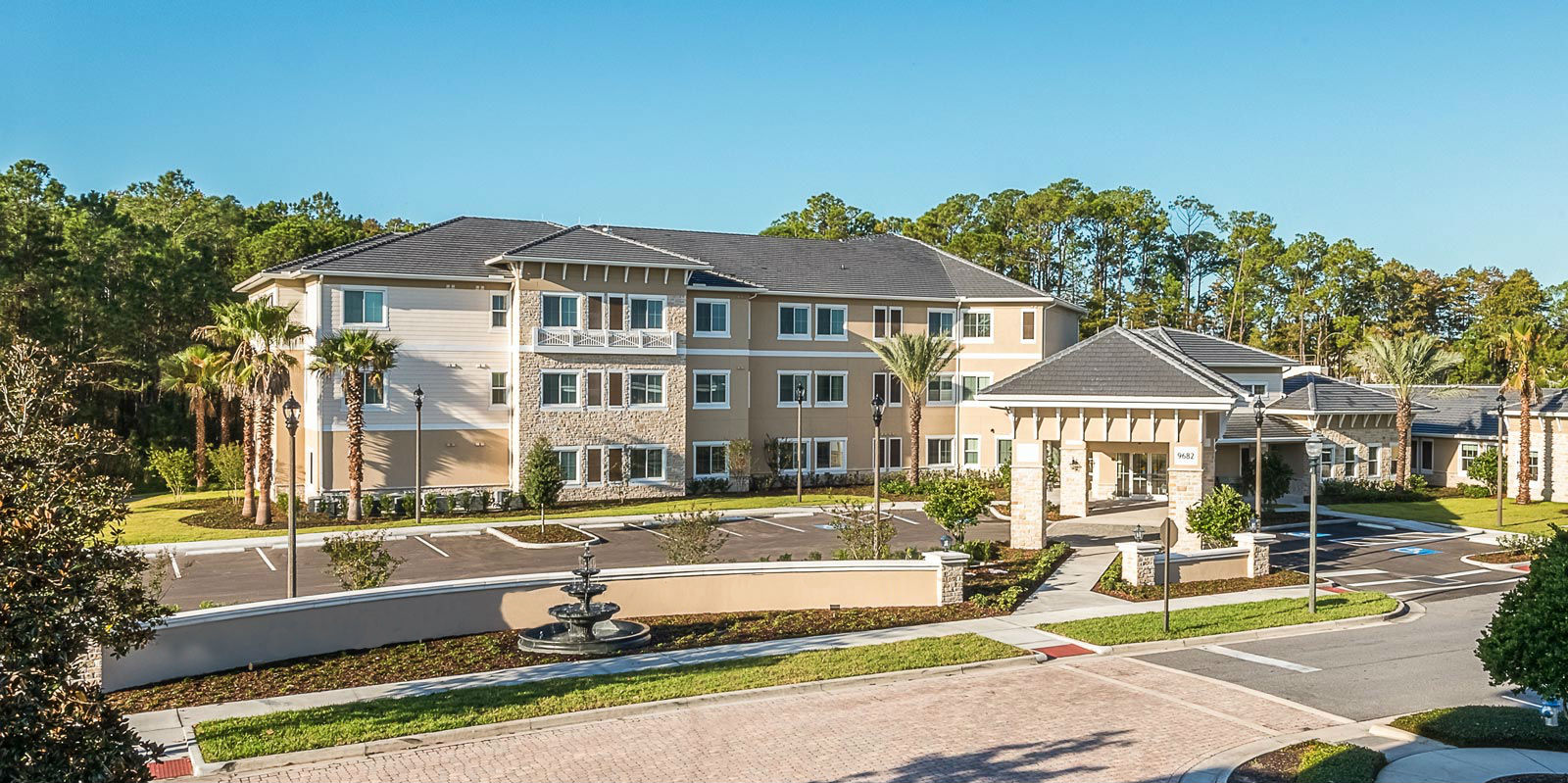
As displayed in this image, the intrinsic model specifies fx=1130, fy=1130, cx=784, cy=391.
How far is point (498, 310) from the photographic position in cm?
4297

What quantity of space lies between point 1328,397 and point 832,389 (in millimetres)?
22036

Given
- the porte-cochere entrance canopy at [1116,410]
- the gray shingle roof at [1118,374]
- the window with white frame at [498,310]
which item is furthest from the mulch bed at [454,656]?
the window with white frame at [498,310]

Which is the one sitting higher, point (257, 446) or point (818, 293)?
point (818, 293)

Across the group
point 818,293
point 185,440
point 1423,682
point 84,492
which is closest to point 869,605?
point 1423,682

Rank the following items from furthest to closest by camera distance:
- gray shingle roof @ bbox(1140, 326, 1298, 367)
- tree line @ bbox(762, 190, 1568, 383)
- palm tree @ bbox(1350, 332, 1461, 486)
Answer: tree line @ bbox(762, 190, 1568, 383) < gray shingle roof @ bbox(1140, 326, 1298, 367) < palm tree @ bbox(1350, 332, 1461, 486)

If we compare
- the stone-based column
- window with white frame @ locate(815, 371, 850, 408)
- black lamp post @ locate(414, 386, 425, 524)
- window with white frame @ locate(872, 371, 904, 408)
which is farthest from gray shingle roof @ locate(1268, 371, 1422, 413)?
black lamp post @ locate(414, 386, 425, 524)

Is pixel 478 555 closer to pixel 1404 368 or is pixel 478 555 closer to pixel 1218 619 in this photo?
pixel 1218 619

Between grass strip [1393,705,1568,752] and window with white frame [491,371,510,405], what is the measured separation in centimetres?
3396

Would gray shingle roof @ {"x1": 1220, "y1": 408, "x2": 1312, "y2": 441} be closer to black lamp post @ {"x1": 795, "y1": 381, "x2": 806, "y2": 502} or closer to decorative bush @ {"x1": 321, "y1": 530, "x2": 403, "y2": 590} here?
black lamp post @ {"x1": 795, "y1": 381, "x2": 806, "y2": 502}

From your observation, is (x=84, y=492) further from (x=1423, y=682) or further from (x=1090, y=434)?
(x=1090, y=434)

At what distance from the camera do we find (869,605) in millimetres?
23156

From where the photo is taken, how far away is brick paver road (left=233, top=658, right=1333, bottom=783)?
1299 centimetres

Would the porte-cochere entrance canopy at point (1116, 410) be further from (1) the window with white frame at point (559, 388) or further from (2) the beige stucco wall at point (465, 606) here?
(1) the window with white frame at point (559, 388)

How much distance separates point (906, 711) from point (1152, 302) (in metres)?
69.6
